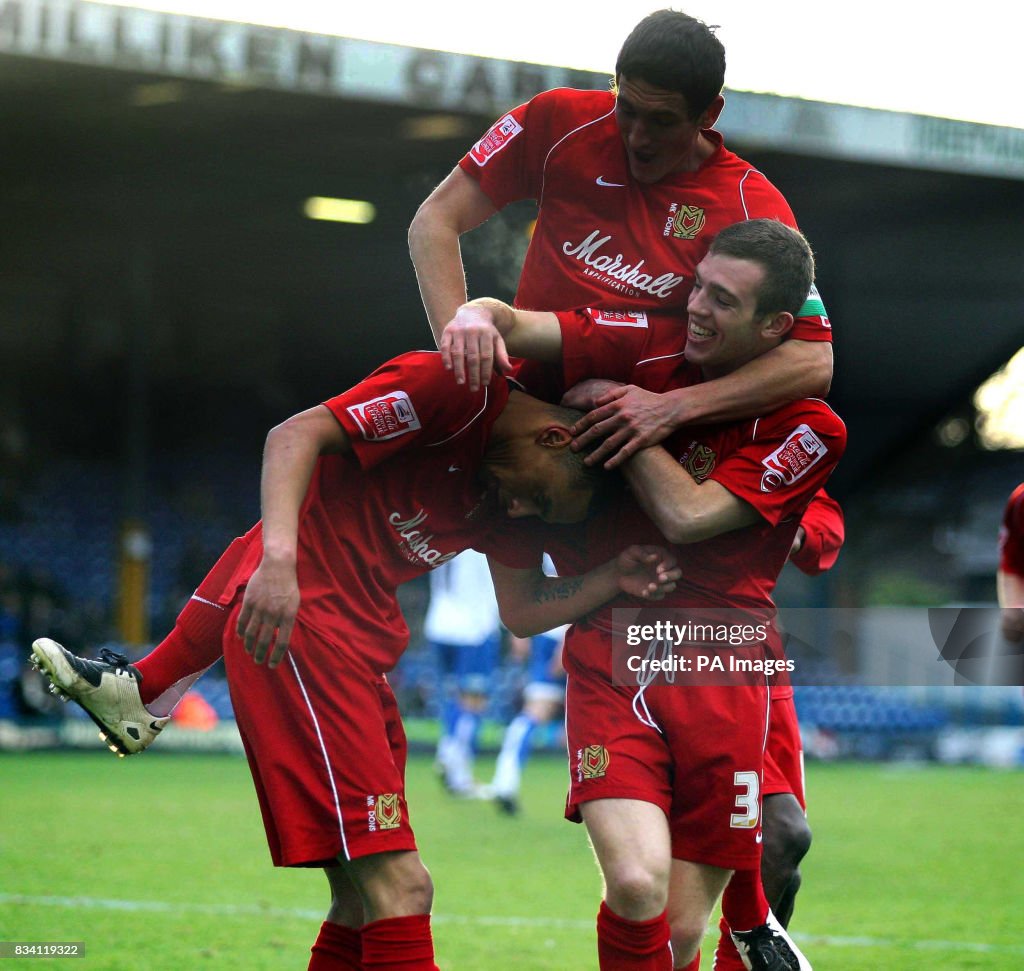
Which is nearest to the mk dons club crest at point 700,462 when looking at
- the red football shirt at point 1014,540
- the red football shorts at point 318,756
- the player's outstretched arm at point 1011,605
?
the red football shorts at point 318,756

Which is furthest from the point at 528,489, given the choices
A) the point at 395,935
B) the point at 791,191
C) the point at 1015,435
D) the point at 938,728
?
the point at 1015,435

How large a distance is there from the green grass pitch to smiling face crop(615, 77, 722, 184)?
264 cm

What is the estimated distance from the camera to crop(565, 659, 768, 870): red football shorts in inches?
137

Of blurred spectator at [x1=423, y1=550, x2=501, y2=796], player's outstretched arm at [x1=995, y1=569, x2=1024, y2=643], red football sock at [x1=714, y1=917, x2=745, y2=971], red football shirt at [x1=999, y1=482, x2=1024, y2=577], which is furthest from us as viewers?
blurred spectator at [x1=423, y1=550, x2=501, y2=796]

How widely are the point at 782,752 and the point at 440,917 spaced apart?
2118 mm

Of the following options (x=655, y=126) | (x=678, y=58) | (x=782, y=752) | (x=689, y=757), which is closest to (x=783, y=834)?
(x=782, y=752)

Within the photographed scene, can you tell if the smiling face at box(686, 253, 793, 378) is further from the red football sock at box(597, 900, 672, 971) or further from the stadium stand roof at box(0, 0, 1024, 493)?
the stadium stand roof at box(0, 0, 1024, 493)

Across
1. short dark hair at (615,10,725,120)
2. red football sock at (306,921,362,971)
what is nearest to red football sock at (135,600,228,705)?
red football sock at (306,921,362,971)

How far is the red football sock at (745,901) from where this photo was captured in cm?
386

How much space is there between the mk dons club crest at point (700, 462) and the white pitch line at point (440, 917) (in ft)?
8.71

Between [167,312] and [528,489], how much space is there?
20767mm

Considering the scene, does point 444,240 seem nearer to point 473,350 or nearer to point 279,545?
point 473,350

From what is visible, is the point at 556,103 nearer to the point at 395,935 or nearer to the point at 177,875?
the point at 395,935

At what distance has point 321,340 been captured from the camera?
25.0m
